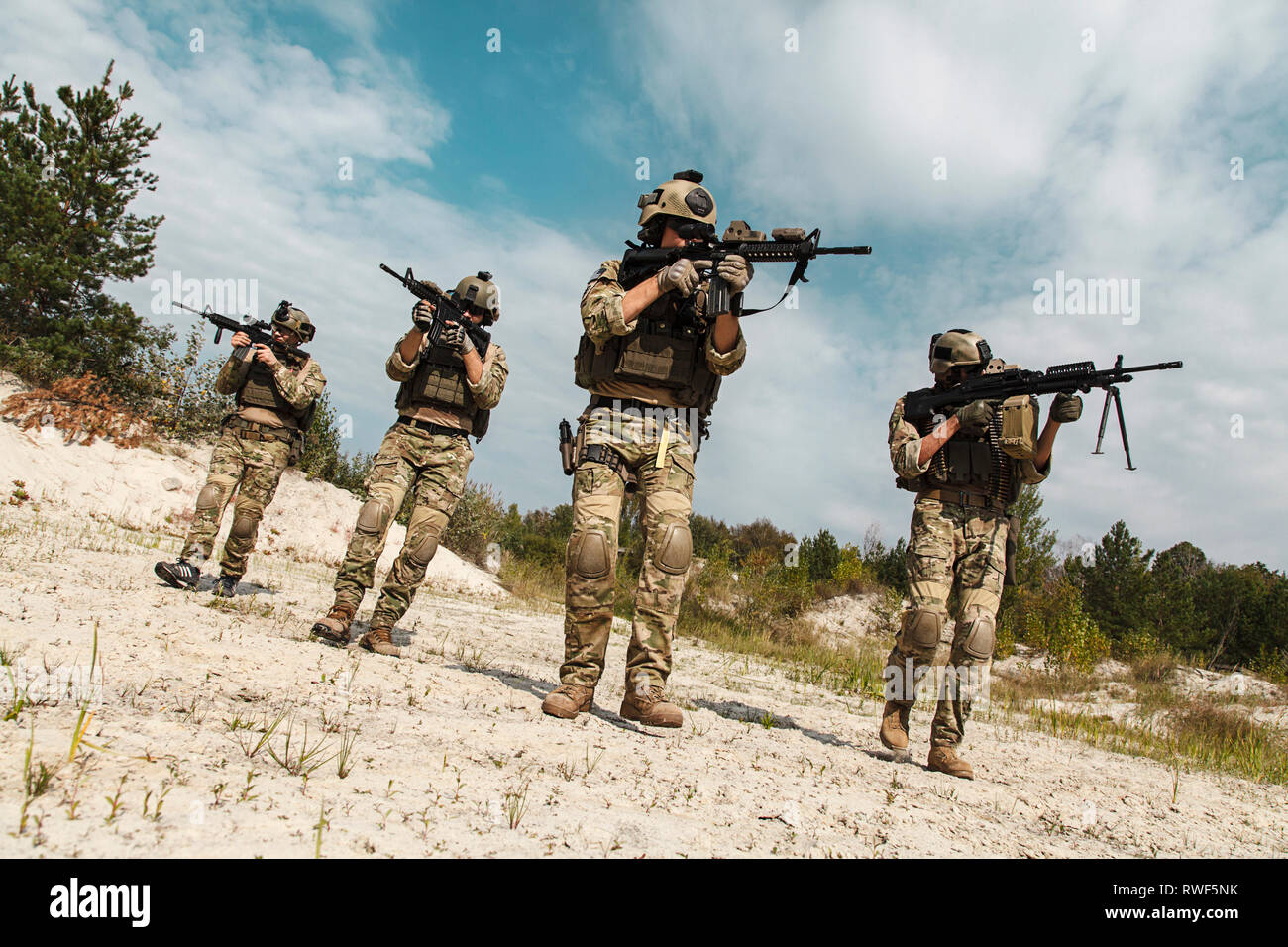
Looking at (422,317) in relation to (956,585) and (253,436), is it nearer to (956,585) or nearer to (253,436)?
(253,436)

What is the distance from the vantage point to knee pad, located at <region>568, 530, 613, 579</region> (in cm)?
352

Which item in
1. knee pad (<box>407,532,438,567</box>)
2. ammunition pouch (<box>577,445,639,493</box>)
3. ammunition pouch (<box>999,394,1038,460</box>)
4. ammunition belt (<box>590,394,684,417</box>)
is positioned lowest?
knee pad (<box>407,532,438,567</box>)

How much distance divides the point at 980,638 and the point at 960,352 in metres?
1.81

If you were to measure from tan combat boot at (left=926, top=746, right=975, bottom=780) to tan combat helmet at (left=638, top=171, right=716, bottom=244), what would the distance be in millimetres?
3016

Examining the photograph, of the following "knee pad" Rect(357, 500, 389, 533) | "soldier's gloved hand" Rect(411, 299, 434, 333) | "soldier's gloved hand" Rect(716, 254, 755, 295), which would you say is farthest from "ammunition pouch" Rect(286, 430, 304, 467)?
"soldier's gloved hand" Rect(716, 254, 755, 295)

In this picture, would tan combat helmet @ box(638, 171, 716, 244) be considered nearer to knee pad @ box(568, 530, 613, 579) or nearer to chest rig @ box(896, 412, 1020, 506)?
knee pad @ box(568, 530, 613, 579)

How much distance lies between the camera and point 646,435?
374cm

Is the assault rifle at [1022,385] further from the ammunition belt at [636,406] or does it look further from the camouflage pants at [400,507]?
the camouflage pants at [400,507]

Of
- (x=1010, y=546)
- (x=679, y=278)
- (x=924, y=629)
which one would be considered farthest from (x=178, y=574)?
(x=1010, y=546)

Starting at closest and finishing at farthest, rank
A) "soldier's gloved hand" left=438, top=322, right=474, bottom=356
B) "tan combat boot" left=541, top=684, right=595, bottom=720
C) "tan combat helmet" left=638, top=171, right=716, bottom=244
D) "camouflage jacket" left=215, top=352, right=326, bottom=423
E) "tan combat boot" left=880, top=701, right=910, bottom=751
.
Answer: "tan combat boot" left=541, top=684, right=595, bottom=720, "tan combat helmet" left=638, top=171, right=716, bottom=244, "tan combat boot" left=880, top=701, right=910, bottom=751, "soldier's gloved hand" left=438, top=322, right=474, bottom=356, "camouflage jacket" left=215, top=352, right=326, bottom=423

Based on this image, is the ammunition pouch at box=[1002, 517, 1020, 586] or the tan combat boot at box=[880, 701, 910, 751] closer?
the tan combat boot at box=[880, 701, 910, 751]
